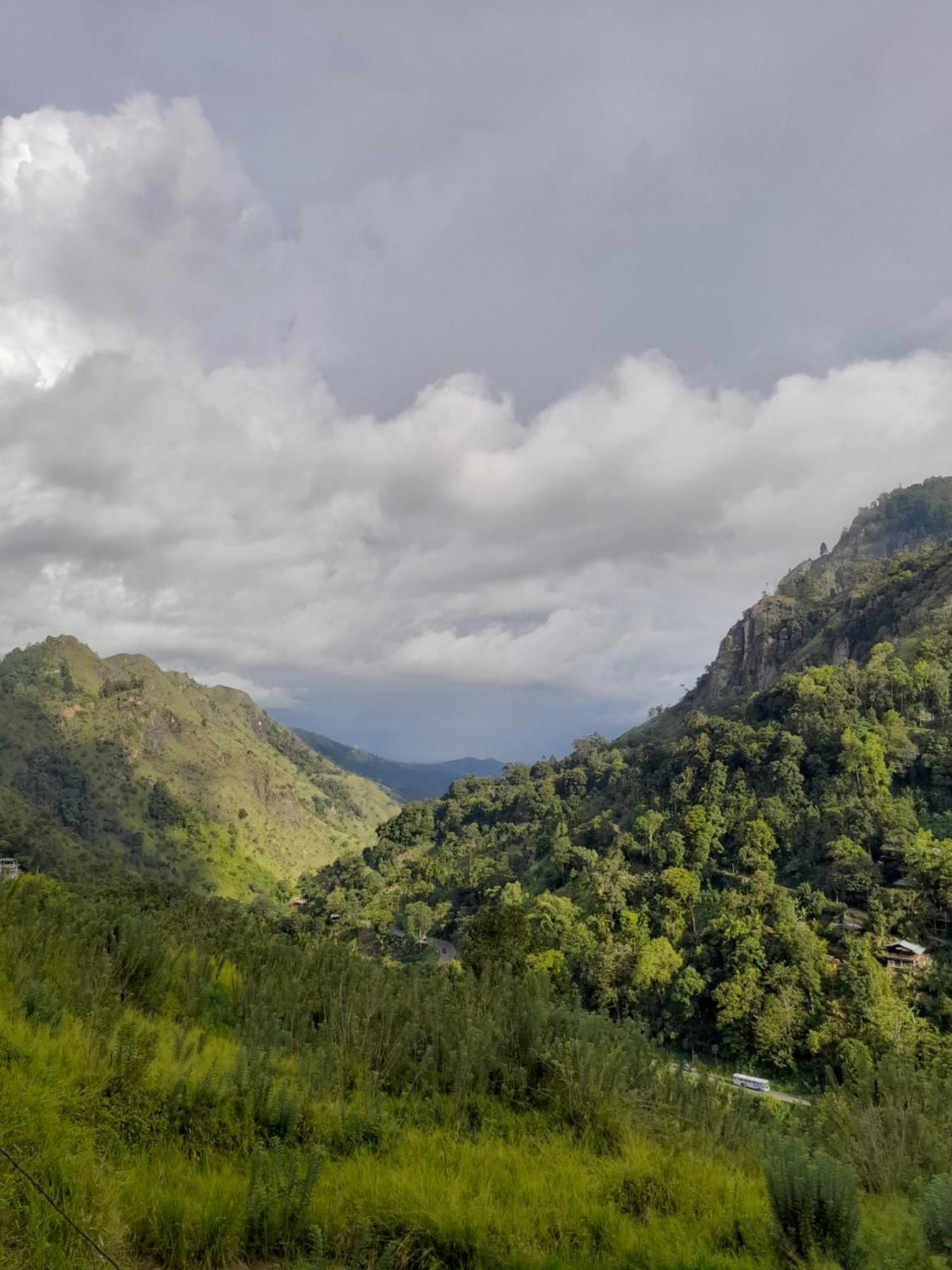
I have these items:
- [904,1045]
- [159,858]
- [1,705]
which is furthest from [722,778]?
[1,705]

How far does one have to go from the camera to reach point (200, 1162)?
532 cm

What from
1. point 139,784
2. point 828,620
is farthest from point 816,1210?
point 139,784

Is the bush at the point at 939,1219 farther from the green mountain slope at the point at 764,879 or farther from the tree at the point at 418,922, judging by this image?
the tree at the point at 418,922

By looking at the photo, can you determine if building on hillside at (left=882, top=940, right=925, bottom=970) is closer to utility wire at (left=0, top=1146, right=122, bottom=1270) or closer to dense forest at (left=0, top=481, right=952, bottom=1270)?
dense forest at (left=0, top=481, right=952, bottom=1270)

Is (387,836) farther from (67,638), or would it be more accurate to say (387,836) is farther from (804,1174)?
(67,638)

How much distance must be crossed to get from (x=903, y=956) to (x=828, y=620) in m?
90.8

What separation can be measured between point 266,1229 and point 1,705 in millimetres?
190854

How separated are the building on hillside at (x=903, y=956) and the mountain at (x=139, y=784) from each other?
9040 cm

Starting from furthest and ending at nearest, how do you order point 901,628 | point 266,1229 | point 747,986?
point 901,628
point 747,986
point 266,1229

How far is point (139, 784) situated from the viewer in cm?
15000

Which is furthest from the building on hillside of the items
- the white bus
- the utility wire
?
the utility wire

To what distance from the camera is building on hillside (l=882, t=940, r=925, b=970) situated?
1592 inches

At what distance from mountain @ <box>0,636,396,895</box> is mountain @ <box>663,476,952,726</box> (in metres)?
100

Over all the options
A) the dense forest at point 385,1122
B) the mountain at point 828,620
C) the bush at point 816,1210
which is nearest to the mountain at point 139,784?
the dense forest at point 385,1122
